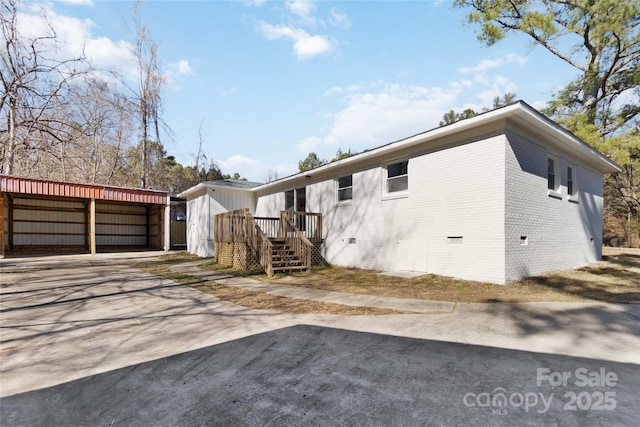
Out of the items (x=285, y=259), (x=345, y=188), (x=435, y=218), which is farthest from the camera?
(x=345, y=188)

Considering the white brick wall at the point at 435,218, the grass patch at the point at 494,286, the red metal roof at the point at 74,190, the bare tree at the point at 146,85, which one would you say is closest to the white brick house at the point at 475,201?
the white brick wall at the point at 435,218

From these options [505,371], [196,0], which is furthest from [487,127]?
[196,0]

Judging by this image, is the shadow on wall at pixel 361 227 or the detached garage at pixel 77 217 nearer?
the shadow on wall at pixel 361 227

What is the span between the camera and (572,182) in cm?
1020

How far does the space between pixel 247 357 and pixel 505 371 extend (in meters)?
2.56

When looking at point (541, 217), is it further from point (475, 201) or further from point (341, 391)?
point (341, 391)

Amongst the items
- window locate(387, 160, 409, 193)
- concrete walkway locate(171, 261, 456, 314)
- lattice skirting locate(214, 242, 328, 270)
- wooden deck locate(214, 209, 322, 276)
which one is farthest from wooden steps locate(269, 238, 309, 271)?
window locate(387, 160, 409, 193)

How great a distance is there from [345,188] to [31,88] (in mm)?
15443

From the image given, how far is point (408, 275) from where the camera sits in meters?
8.29

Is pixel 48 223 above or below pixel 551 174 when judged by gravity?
below

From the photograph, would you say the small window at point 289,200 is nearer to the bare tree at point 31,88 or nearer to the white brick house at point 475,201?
the white brick house at point 475,201

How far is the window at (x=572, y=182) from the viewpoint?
1007 centimetres

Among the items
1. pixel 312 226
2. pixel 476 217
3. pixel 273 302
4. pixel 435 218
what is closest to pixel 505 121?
pixel 476 217

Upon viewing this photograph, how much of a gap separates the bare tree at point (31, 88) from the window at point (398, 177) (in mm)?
14912
